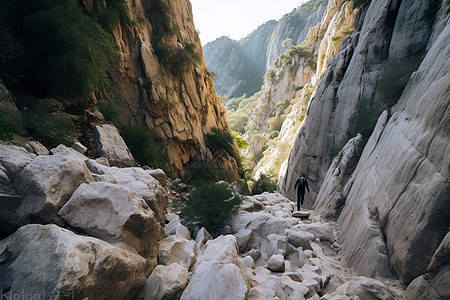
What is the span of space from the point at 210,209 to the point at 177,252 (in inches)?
91.8

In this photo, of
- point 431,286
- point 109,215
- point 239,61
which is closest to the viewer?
point 109,215

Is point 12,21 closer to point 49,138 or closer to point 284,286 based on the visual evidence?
Result: point 49,138

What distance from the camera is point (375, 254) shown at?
12.3 feet

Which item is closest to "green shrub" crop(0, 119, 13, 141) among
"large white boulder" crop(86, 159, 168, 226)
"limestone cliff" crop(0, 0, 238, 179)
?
"large white boulder" crop(86, 159, 168, 226)

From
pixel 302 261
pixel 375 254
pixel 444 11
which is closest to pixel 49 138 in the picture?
pixel 302 261

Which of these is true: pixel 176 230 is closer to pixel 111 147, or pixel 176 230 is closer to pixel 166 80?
pixel 111 147

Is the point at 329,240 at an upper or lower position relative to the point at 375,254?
lower

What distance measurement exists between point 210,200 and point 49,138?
12.4 ft

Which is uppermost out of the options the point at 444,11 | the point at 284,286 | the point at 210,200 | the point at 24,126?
the point at 444,11

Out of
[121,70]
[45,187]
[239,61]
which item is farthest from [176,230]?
[239,61]

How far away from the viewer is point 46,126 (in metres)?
4.58

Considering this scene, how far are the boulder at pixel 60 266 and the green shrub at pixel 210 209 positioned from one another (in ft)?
10.4

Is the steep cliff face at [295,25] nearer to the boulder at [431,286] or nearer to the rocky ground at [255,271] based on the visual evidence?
the rocky ground at [255,271]

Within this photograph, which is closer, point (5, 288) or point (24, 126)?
point (5, 288)
